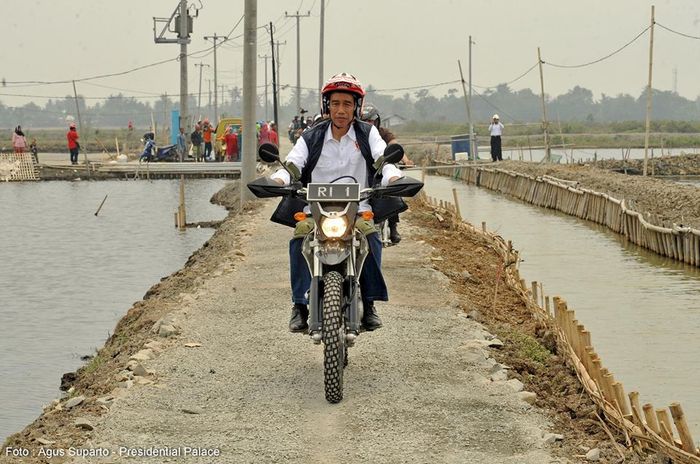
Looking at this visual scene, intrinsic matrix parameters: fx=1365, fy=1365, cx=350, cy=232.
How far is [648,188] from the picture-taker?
102 feet

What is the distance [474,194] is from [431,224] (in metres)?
17.4

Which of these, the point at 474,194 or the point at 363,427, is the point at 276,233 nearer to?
the point at 363,427

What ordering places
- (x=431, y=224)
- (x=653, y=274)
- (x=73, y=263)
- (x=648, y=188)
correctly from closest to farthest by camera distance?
(x=653, y=274)
(x=431, y=224)
(x=73, y=263)
(x=648, y=188)

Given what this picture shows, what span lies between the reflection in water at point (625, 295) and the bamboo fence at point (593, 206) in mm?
190

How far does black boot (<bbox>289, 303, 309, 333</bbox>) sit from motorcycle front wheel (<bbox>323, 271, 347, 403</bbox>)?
617 mm

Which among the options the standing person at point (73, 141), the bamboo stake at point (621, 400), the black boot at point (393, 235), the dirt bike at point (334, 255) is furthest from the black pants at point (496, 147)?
the bamboo stake at point (621, 400)

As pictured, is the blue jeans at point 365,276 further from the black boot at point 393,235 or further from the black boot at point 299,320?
the black boot at point 393,235

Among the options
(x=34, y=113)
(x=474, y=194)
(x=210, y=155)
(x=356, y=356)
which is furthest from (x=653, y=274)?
(x=34, y=113)

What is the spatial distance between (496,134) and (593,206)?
588 inches

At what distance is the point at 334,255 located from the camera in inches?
323

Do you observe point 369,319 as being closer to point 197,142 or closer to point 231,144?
point 231,144

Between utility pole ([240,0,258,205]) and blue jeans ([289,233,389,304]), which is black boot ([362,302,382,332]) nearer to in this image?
blue jeans ([289,233,389,304])

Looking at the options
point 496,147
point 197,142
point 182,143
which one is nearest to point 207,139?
point 197,142

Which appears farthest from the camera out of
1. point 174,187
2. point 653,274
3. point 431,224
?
point 174,187
